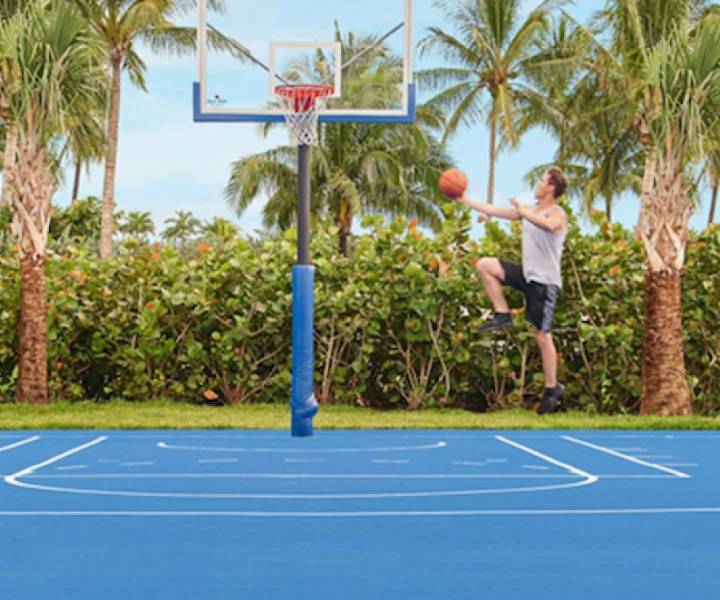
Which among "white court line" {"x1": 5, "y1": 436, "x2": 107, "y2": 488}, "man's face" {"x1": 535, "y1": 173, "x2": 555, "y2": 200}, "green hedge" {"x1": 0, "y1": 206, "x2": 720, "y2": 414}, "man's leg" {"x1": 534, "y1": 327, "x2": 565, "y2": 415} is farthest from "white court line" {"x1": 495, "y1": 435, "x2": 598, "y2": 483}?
"white court line" {"x1": 5, "y1": 436, "x2": 107, "y2": 488}

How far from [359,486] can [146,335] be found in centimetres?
679

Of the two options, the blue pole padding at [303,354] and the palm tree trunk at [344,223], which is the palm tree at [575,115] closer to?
the palm tree trunk at [344,223]

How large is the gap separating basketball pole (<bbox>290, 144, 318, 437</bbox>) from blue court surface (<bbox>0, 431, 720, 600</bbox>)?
80cm

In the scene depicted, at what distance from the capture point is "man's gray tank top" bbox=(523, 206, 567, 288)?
649 centimetres

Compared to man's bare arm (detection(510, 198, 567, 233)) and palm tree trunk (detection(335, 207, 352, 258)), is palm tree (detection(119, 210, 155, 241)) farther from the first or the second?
man's bare arm (detection(510, 198, 567, 233))

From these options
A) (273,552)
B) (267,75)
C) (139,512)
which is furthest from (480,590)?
(267,75)

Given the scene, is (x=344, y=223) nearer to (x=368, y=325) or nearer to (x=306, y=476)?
(x=368, y=325)

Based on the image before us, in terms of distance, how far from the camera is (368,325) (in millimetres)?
13289

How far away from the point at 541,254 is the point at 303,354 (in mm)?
4350

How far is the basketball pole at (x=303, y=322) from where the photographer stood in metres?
10.5

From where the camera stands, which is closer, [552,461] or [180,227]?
[552,461]

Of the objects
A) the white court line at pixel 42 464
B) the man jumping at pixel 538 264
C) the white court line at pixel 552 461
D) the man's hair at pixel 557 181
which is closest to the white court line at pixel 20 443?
the white court line at pixel 42 464

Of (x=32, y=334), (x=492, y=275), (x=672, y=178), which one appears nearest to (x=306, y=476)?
(x=492, y=275)

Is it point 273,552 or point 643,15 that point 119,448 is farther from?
point 643,15
